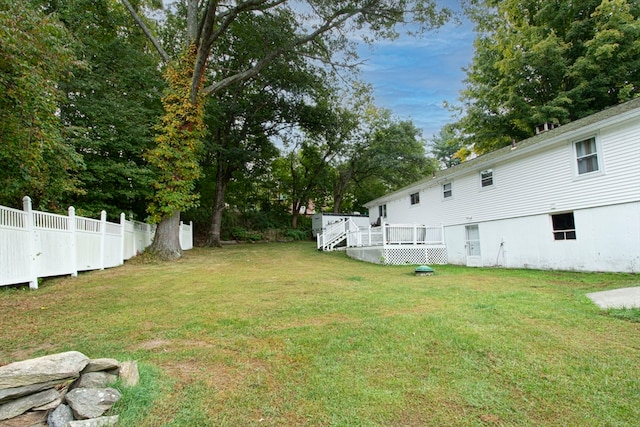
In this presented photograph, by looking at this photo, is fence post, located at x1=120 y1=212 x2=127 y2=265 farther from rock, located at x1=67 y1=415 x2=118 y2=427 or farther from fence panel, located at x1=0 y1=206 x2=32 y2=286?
rock, located at x1=67 y1=415 x2=118 y2=427

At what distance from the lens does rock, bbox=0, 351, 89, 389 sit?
2.05 metres

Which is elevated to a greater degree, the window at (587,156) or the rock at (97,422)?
the window at (587,156)

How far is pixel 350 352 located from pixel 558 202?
10.2 m

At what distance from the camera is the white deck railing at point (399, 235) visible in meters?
13.8

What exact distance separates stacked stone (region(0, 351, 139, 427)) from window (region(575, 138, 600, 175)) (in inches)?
478

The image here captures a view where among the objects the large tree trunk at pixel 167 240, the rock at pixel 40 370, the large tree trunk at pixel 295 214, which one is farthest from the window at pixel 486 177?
the large tree trunk at pixel 295 214

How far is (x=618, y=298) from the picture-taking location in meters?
5.34

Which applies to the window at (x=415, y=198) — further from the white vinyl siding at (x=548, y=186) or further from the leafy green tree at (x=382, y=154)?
the leafy green tree at (x=382, y=154)

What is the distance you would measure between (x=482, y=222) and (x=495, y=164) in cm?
235

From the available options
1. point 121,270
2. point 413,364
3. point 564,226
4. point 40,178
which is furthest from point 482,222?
point 40,178

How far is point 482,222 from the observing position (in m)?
13.0

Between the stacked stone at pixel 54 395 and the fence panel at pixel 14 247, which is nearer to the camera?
the stacked stone at pixel 54 395

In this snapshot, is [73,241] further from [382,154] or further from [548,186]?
[382,154]

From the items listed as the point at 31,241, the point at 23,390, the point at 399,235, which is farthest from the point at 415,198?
the point at 23,390
